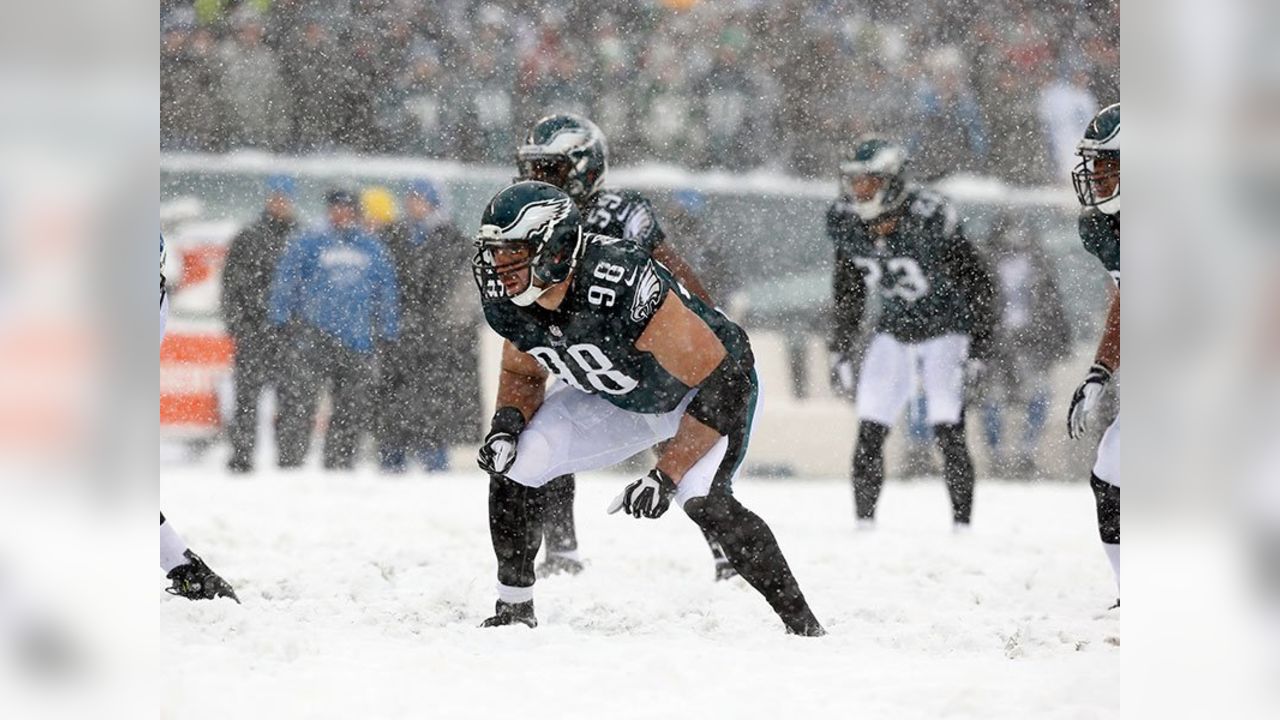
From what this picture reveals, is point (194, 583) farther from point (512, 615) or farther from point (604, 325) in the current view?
point (604, 325)

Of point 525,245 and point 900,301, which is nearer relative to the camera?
point 525,245

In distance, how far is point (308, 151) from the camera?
10.2m

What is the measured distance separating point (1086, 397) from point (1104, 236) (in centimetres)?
44

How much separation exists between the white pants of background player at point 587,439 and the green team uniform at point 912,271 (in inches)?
102

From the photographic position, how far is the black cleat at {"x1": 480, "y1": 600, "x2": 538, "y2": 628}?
384cm

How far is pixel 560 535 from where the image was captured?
5.38 m

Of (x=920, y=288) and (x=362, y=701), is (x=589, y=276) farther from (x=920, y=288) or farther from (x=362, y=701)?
(x=920, y=288)

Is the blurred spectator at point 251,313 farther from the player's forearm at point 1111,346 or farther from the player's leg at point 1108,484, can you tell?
the player's leg at point 1108,484

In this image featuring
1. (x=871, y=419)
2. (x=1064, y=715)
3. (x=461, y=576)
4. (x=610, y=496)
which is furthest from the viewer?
(x=610, y=496)

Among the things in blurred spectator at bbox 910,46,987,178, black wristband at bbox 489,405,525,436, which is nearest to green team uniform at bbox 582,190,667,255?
black wristband at bbox 489,405,525,436

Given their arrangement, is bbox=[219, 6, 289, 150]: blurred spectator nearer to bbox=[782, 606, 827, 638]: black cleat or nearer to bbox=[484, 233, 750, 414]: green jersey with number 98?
bbox=[484, 233, 750, 414]: green jersey with number 98

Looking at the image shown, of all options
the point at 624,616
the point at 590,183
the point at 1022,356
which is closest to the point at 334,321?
the point at 1022,356
